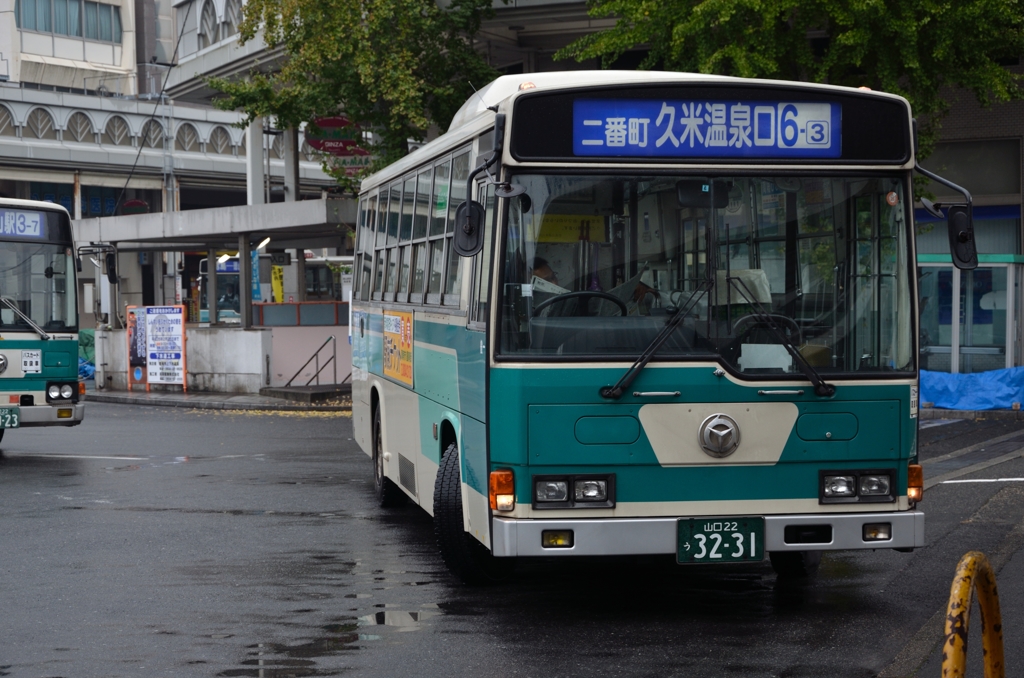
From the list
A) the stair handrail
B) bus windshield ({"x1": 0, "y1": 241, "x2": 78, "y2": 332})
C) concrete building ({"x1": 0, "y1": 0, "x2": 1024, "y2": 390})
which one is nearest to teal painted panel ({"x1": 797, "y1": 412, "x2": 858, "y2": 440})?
bus windshield ({"x1": 0, "y1": 241, "x2": 78, "y2": 332})

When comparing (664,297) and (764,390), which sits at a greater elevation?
(664,297)

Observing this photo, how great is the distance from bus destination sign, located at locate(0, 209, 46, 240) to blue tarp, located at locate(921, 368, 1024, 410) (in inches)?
482

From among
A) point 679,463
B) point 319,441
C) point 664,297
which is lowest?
point 319,441

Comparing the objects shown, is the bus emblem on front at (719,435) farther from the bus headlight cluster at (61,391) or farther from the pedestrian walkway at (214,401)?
the pedestrian walkway at (214,401)

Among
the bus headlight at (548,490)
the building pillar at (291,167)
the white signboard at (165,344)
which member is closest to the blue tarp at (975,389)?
the bus headlight at (548,490)

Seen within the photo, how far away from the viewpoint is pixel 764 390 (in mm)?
6988

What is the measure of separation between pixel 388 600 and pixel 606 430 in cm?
193

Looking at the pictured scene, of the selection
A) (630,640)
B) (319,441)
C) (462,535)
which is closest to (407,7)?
(319,441)

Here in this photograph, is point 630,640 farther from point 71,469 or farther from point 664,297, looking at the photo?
point 71,469

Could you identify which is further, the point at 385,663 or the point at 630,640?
the point at 630,640

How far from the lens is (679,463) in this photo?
696cm

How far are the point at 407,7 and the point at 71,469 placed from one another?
1045cm

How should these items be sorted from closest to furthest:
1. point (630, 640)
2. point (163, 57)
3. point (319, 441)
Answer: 1. point (630, 640)
2. point (319, 441)
3. point (163, 57)

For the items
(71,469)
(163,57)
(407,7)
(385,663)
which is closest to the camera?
(385,663)
